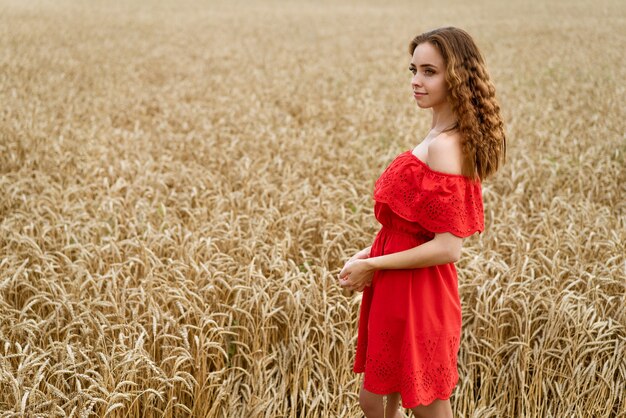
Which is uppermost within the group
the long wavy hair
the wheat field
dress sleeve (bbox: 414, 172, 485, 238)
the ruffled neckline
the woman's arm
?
the long wavy hair

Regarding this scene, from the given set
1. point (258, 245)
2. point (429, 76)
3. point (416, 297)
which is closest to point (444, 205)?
point (416, 297)

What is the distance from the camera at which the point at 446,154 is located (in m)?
2.14

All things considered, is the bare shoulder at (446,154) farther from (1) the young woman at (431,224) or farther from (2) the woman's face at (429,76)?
(2) the woman's face at (429,76)

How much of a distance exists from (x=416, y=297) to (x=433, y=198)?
374 mm

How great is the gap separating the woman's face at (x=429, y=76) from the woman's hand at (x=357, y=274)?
61cm

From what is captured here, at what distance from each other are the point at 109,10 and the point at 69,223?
29116 mm

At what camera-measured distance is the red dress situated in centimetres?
218

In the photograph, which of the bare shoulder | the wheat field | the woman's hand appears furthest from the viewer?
the wheat field

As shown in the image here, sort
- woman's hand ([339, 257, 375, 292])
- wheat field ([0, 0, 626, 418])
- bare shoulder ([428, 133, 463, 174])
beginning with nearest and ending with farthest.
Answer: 1. bare shoulder ([428, 133, 463, 174])
2. woman's hand ([339, 257, 375, 292])
3. wheat field ([0, 0, 626, 418])

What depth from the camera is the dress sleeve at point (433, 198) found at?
2.15 m

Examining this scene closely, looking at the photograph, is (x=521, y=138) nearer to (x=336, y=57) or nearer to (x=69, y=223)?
(x=69, y=223)

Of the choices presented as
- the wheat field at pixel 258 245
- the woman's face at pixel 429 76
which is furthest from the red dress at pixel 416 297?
the wheat field at pixel 258 245

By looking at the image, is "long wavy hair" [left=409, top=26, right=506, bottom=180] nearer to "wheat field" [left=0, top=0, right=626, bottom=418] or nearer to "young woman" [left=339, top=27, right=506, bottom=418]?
"young woman" [left=339, top=27, right=506, bottom=418]

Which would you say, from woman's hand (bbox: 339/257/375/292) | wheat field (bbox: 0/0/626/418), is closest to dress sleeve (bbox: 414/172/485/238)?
woman's hand (bbox: 339/257/375/292)
